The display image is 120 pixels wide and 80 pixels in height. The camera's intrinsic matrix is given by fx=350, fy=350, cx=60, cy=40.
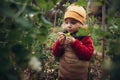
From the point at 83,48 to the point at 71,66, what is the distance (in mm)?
212

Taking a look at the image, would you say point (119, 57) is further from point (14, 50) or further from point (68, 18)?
point (68, 18)

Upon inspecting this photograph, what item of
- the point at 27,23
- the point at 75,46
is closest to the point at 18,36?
the point at 27,23

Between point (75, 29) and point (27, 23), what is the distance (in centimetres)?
198

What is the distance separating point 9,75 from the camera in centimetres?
137

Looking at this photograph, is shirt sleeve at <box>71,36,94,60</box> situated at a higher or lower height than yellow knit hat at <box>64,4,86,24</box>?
lower

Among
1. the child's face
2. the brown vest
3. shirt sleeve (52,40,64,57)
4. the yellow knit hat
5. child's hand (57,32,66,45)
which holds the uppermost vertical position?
the yellow knit hat

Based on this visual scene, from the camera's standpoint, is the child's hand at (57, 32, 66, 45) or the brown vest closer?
the child's hand at (57, 32, 66, 45)

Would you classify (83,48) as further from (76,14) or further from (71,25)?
(76,14)

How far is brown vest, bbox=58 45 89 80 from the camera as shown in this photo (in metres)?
3.21

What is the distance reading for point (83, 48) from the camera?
315 cm

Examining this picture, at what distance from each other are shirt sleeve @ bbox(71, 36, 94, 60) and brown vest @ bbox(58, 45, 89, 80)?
5cm

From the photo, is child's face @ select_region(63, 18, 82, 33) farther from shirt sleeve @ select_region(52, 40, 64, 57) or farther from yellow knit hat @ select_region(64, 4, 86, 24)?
shirt sleeve @ select_region(52, 40, 64, 57)

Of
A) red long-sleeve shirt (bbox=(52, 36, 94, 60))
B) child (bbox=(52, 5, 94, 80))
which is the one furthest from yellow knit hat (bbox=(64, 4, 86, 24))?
red long-sleeve shirt (bbox=(52, 36, 94, 60))

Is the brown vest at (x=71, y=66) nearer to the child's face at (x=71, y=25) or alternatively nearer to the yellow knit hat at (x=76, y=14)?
the child's face at (x=71, y=25)
